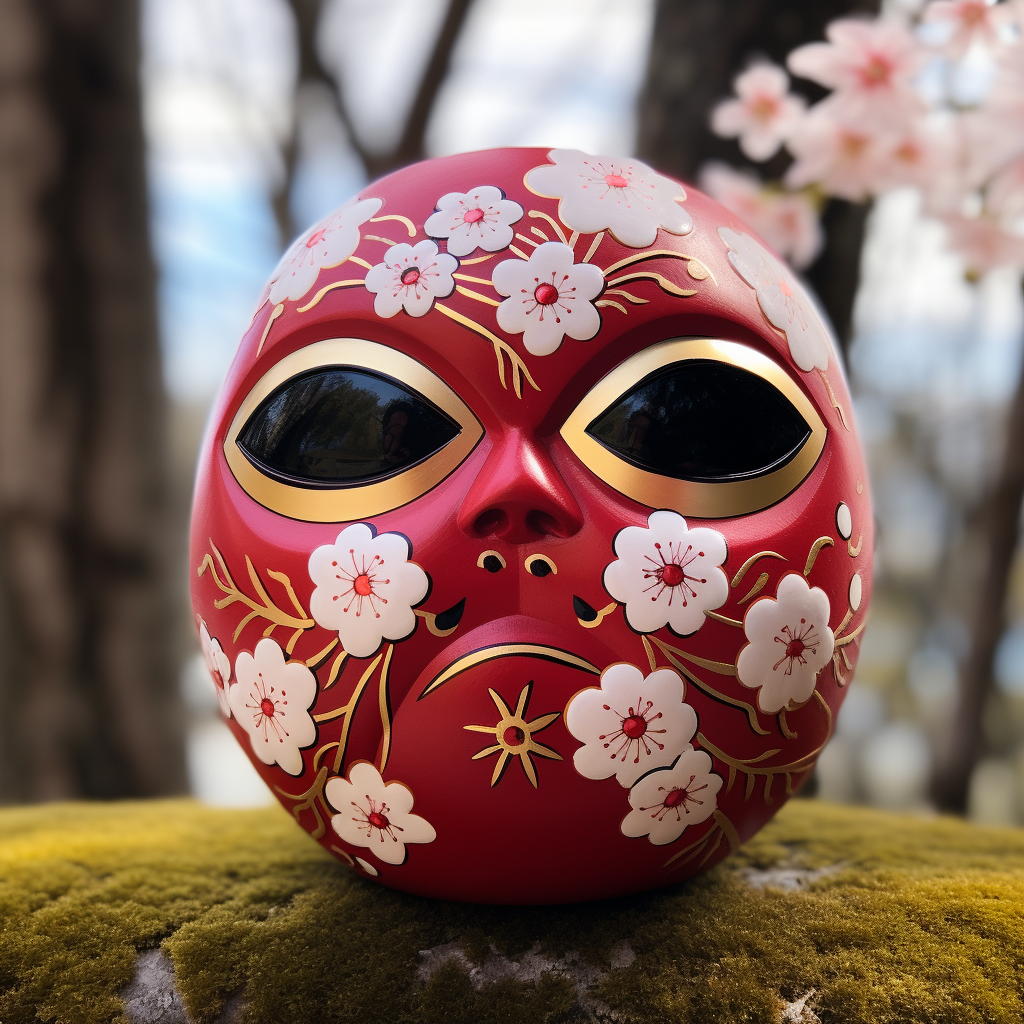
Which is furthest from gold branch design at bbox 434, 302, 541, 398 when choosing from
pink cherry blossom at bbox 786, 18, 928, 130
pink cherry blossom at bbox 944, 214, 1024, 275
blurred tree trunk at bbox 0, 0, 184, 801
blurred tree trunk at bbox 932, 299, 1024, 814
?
blurred tree trunk at bbox 932, 299, 1024, 814

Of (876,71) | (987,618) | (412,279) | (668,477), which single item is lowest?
(987,618)

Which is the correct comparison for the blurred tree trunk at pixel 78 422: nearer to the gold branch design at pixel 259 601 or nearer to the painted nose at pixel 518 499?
the gold branch design at pixel 259 601

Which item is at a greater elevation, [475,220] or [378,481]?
[475,220]

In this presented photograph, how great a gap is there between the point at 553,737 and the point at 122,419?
7.32 feet

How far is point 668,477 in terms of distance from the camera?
3.27 ft

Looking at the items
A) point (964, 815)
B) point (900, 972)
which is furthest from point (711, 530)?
point (964, 815)

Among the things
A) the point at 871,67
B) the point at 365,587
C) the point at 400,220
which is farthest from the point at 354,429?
the point at 871,67

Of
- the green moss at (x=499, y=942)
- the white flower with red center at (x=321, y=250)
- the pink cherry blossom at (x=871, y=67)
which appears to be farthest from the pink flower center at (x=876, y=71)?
the green moss at (x=499, y=942)

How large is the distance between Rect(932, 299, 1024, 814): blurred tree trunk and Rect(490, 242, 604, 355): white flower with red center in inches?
95.1

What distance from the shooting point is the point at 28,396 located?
8.73 feet

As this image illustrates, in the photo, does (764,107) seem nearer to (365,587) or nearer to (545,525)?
(545,525)

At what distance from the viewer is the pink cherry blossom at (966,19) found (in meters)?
1.49

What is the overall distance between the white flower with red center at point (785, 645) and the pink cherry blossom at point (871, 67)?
1.02 meters

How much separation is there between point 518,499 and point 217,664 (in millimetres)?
457
